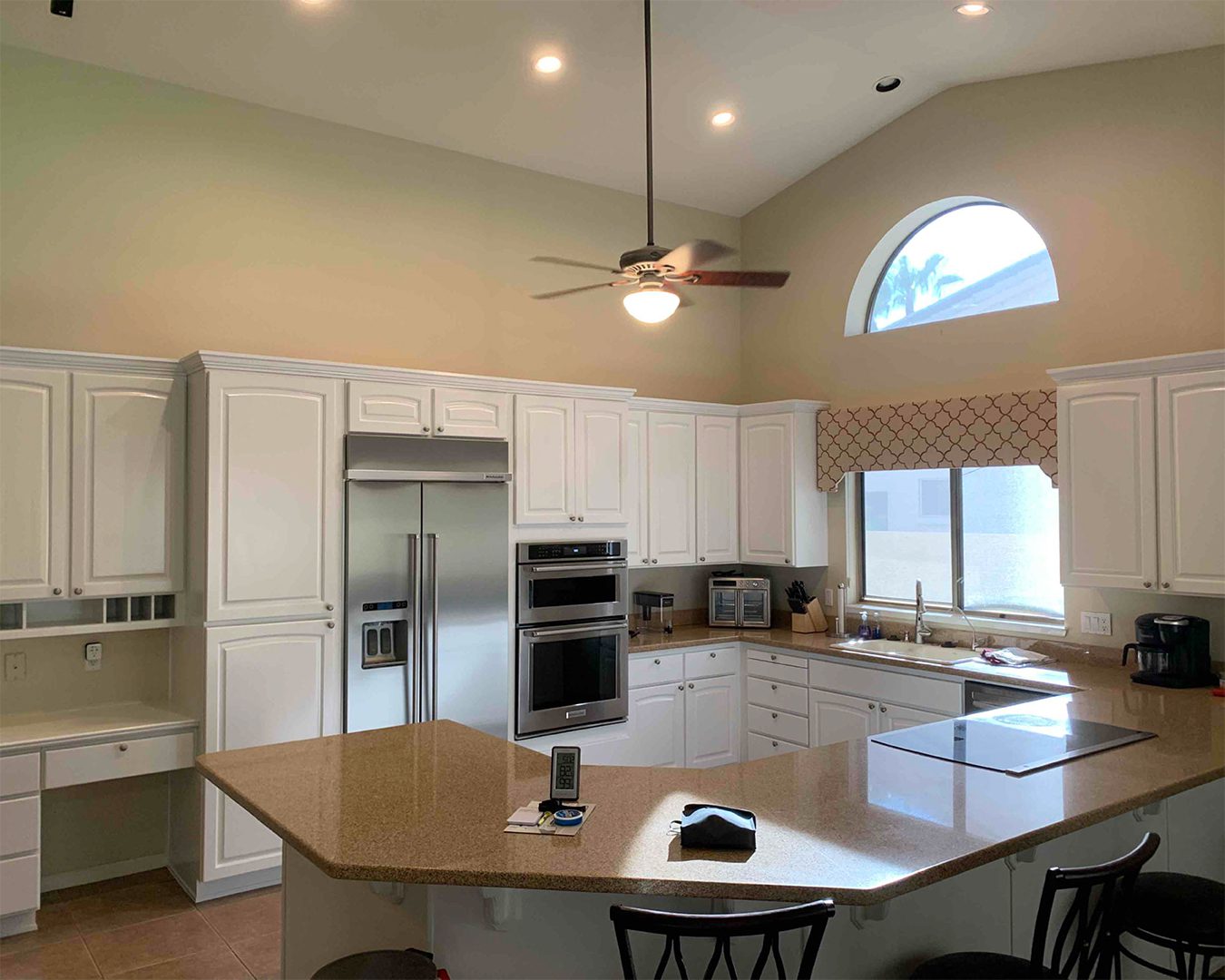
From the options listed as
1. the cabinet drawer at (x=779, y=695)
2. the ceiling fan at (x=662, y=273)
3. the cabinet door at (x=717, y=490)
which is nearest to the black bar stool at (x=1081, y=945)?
the ceiling fan at (x=662, y=273)

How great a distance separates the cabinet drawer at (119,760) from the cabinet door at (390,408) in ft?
5.05

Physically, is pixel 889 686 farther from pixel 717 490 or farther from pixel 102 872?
pixel 102 872

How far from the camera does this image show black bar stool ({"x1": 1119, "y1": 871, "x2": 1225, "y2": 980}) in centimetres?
239

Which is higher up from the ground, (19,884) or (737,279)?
(737,279)

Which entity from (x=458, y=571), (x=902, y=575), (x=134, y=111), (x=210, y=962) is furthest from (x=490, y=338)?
(x=210, y=962)

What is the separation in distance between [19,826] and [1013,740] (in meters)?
3.65

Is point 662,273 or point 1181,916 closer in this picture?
point 1181,916

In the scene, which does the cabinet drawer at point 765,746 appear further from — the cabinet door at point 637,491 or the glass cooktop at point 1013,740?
the glass cooktop at point 1013,740

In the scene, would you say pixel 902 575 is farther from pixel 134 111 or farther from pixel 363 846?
pixel 134 111

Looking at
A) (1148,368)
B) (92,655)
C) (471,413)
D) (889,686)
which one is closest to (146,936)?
(92,655)

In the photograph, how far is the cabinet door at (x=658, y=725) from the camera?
200 inches

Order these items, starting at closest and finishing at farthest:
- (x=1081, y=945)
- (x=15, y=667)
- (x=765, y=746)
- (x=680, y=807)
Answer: (x=1081, y=945) < (x=680, y=807) < (x=15, y=667) < (x=765, y=746)

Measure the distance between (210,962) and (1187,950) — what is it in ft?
10.5

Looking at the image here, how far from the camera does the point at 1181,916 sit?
2449mm
